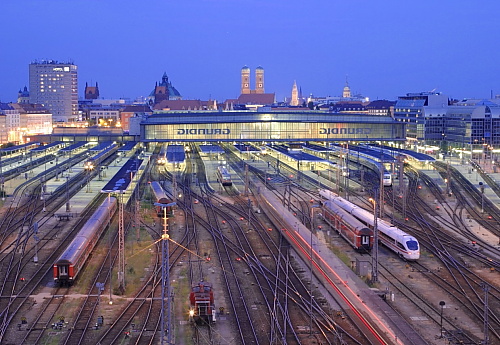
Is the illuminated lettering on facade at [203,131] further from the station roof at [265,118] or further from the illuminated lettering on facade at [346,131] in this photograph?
the illuminated lettering on facade at [346,131]

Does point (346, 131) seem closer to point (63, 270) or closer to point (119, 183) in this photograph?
point (119, 183)

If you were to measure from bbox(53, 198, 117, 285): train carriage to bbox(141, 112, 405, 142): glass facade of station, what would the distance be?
49.0 meters

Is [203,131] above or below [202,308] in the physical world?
above

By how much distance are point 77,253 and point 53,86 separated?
13617 centimetres

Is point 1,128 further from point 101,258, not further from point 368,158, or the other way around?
point 101,258

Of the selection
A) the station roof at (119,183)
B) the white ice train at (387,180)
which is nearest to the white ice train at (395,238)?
the station roof at (119,183)

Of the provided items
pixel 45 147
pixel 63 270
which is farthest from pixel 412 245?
pixel 45 147

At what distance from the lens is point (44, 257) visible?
79.6ft

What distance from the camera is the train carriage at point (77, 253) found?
20.0 meters

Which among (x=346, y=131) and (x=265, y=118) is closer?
(x=346, y=131)

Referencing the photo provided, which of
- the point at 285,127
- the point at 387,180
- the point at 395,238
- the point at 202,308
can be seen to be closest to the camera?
the point at 202,308

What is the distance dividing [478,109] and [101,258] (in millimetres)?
50110

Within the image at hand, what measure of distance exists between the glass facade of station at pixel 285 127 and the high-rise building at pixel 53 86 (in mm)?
78581

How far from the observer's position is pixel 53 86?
151 m
